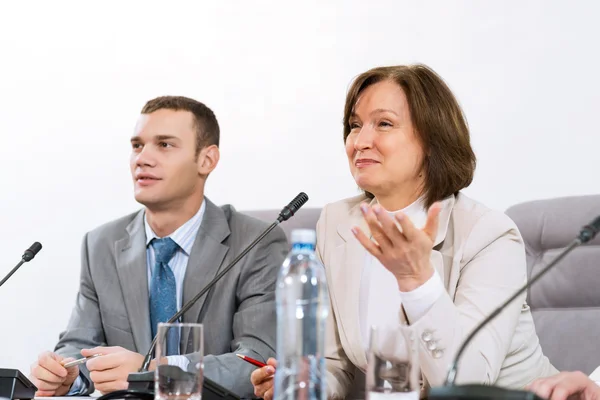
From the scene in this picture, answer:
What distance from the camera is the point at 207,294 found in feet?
8.21

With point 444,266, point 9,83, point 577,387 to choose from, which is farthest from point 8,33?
point 577,387

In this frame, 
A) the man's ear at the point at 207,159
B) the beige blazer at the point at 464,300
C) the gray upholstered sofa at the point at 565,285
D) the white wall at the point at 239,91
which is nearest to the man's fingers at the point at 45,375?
the beige blazer at the point at 464,300

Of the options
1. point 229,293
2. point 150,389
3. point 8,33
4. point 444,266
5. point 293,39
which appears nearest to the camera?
point 150,389

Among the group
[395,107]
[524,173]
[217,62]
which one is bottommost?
[524,173]

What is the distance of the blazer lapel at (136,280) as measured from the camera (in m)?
2.47

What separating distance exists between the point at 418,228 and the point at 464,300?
7.4 inches

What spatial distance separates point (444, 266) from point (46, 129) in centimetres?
205

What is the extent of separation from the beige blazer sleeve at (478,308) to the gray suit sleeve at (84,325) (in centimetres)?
124

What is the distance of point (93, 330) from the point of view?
2562 millimetres

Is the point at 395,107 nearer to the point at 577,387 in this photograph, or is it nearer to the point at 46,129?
the point at 577,387

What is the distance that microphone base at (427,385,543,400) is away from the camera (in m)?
0.80

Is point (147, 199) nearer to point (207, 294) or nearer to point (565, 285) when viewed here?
point (207, 294)

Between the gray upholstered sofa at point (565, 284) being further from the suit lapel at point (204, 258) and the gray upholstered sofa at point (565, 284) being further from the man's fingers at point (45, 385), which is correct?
the man's fingers at point (45, 385)

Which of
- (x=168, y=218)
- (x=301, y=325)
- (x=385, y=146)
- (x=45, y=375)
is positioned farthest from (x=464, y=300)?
(x=168, y=218)
